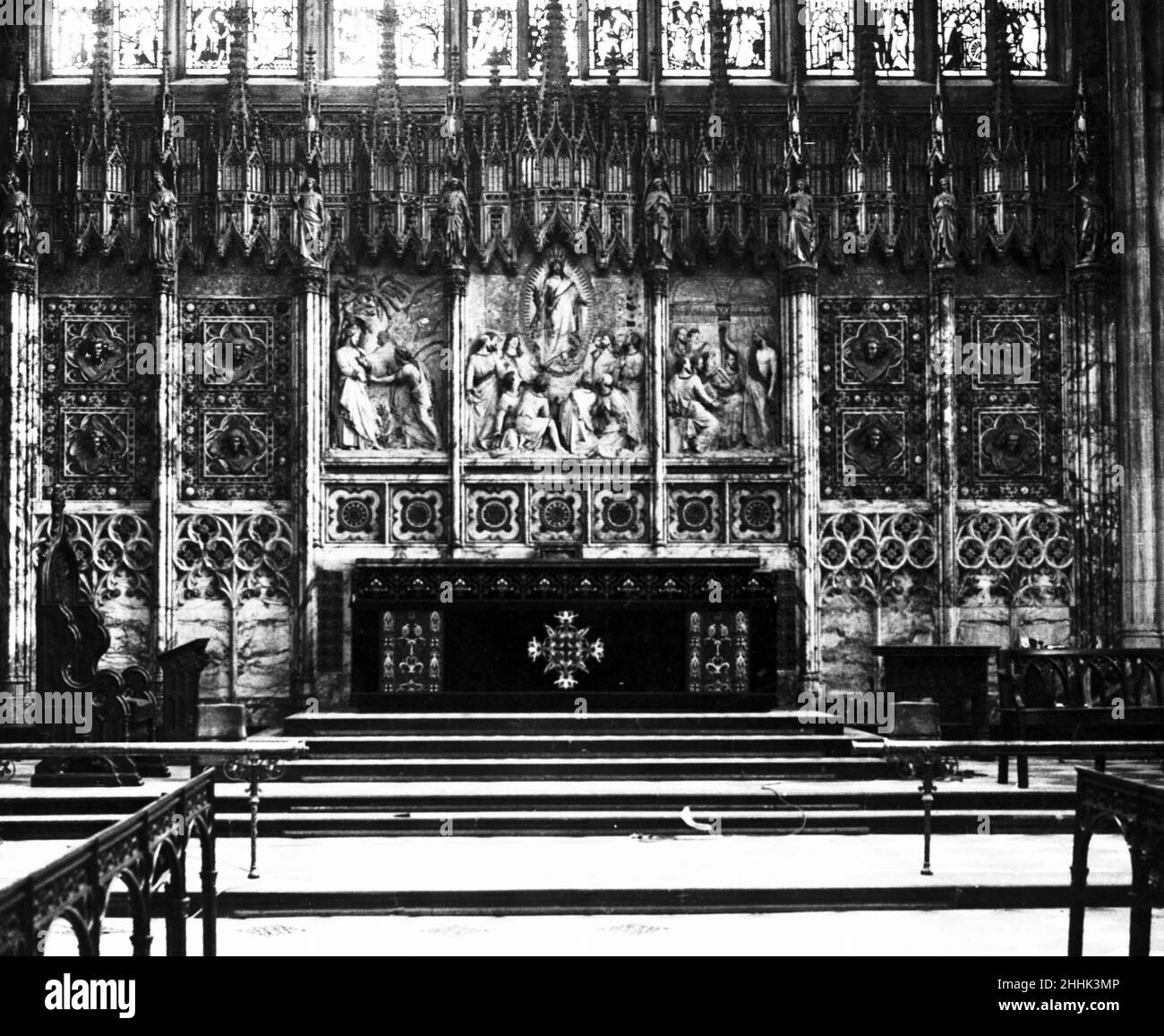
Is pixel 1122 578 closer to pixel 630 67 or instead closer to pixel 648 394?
pixel 648 394

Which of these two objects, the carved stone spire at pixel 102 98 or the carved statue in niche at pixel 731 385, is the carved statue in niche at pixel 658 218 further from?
the carved stone spire at pixel 102 98

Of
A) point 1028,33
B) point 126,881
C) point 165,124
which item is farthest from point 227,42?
point 126,881

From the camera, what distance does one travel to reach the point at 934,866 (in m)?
9.20

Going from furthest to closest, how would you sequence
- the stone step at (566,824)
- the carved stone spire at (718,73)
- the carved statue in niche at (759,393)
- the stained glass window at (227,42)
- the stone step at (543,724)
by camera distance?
the stained glass window at (227,42) < the carved stone spire at (718,73) < the carved statue in niche at (759,393) < the stone step at (543,724) < the stone step at (566,824)

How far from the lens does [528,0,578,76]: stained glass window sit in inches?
700

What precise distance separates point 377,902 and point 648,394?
9.80m

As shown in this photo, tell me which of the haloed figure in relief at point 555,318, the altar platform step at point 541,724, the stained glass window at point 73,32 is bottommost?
the altar platform step at point 541,724

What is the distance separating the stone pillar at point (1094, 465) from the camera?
1697cm

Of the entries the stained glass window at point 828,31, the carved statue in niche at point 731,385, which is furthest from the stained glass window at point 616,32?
the carved statue in niche at point 731,385

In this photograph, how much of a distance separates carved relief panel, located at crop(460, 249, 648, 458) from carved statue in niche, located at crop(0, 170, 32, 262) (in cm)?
487

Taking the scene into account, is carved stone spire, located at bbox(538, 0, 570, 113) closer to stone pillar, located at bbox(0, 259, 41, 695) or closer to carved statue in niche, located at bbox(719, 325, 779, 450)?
carved statue in niche, located at bbox(719, 325, 779, 450)

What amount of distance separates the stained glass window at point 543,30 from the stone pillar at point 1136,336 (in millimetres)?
6103

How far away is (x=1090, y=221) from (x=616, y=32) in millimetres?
5818
